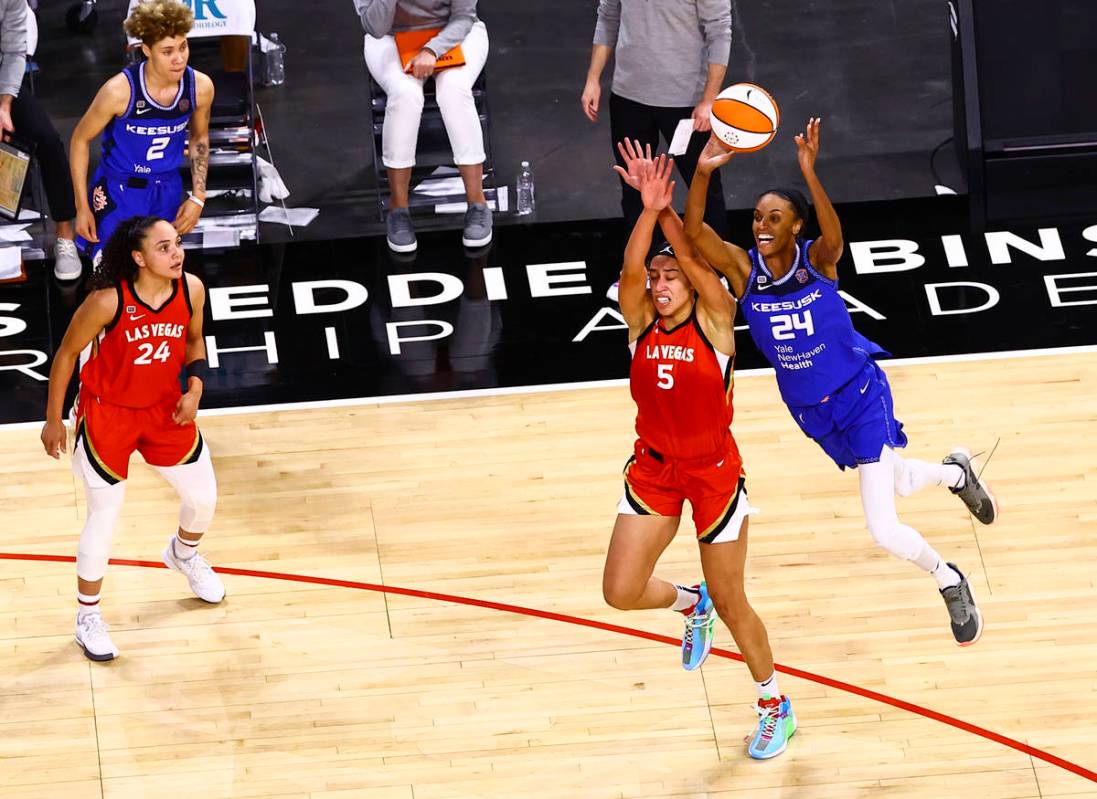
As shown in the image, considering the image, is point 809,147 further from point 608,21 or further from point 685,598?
point 608,21

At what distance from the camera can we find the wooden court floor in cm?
658

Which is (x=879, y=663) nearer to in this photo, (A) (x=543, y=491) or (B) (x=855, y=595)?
(B) (x=855, y=595)

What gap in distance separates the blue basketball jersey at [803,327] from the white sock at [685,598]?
82 centimetres

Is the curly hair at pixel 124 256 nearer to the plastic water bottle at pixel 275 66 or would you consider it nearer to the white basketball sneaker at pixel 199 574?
the white basketball sneaker at pixel 199 574

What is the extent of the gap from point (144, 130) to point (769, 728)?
12.4ft

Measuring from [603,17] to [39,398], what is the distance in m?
3.30

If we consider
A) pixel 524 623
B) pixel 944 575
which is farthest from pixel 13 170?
pixel 944 575

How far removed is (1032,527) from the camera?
Result: 7664mm

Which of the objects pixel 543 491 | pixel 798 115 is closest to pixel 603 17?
pixel 798 115

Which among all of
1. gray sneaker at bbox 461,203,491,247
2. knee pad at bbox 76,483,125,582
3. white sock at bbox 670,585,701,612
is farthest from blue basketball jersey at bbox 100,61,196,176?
white sock at bbox 670,585,701,612

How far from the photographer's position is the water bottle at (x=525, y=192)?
10.1 meters

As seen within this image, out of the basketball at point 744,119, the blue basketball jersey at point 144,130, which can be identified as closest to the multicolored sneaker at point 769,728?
the basketball at point 744,119

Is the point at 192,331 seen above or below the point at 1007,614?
above

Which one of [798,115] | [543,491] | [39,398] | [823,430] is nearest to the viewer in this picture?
[823,430]
